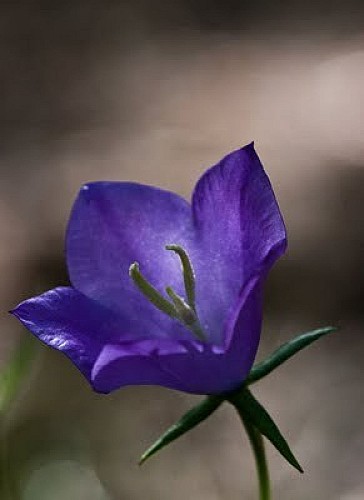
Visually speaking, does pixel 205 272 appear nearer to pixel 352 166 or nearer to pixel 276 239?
pixel 276 239

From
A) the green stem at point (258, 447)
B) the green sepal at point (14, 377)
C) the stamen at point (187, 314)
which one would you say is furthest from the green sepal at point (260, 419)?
the green sepal at point (14, 377)

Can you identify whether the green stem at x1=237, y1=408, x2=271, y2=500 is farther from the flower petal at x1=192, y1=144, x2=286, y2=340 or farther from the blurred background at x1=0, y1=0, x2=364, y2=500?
the blurred background at x1=0, y1=0, x2=364, y2=500

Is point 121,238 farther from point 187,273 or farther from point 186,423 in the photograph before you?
point 186,423

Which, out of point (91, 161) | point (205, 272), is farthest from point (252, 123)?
point (205, 272)

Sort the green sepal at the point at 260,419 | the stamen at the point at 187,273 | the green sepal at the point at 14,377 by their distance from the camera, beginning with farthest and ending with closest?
the green sepal at the point at 14,377, the stamen at the point at 187,273, the green sepal at the point at 260,419

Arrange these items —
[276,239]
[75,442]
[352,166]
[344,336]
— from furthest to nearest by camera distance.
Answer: [352,166] < [344,336] < [75,442] < [276,239]

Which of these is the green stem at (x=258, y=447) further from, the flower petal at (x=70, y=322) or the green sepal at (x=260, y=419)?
the flower petal at (x=70, y=322)

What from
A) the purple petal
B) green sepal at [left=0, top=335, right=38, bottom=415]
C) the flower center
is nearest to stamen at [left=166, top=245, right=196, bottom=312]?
the flower center
